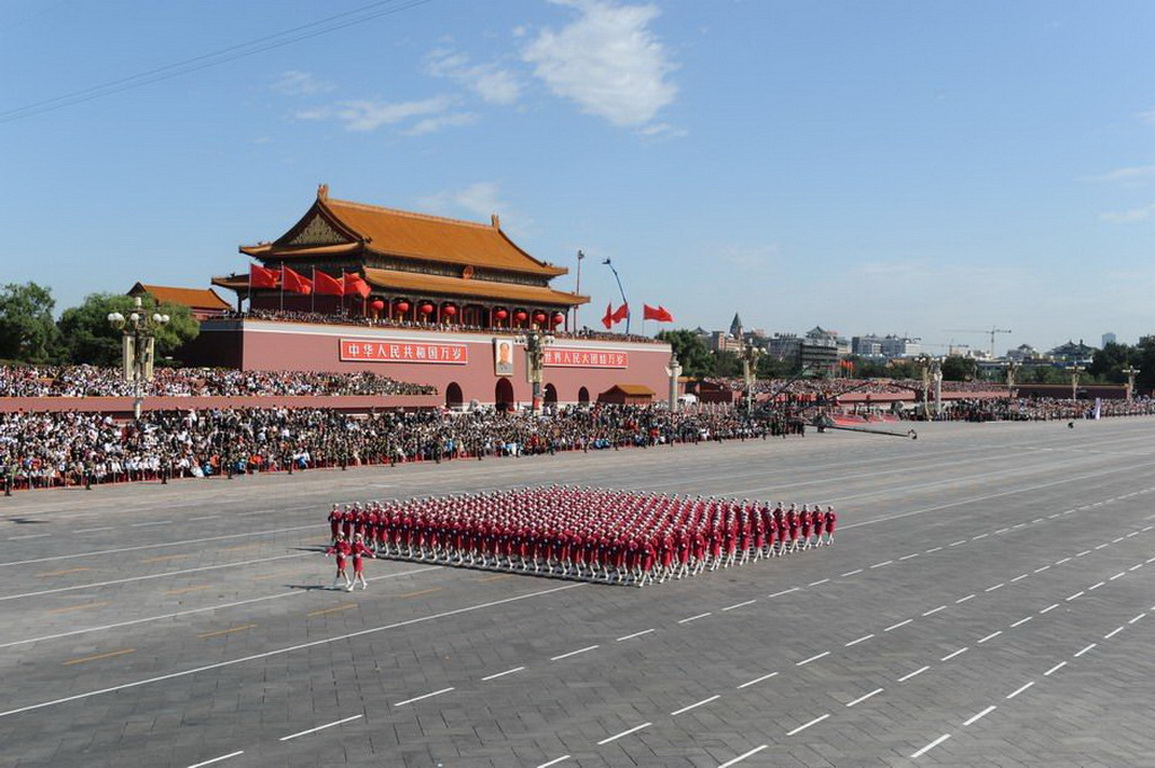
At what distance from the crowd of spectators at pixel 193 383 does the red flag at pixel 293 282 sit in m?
4.76

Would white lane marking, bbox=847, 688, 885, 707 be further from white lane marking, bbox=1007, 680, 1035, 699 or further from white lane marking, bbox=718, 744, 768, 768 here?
white lane marking, bbox=718, 744, 768, 768

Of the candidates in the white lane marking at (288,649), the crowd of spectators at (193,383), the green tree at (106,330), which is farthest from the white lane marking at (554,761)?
the green tree at (106,330)

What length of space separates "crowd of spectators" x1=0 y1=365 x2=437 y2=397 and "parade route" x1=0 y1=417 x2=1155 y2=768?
8.56 meters

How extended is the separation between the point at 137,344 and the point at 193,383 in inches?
315

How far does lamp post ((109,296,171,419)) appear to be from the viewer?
34500mm

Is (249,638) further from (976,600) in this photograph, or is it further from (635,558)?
(976,600)

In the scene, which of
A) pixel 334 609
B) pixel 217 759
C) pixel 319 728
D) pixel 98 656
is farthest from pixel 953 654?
pixel 98 656

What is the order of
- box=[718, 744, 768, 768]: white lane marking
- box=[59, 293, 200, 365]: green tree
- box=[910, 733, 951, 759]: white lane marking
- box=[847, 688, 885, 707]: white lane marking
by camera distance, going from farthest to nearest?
box=[59, 293, 200, 365]: green tree
box=[847, 688, 885, 707]: white lane marking
box=[910, 733, 951, 759]: white lane marking
box=[718, 744, 768, 768]: white lane marking

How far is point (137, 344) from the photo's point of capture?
3388 cm

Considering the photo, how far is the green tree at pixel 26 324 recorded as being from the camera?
50500 millimetres

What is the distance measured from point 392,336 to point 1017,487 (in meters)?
30.9

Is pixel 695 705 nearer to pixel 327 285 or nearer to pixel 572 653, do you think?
pixel 572 653

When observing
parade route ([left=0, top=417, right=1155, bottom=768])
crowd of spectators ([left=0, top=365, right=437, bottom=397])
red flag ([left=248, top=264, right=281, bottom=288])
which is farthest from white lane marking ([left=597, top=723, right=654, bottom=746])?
red flag ([left=248, top=264, right=281, bottom=288])

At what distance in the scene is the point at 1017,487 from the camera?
133 ft
